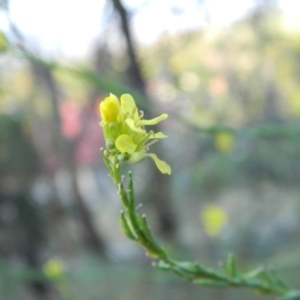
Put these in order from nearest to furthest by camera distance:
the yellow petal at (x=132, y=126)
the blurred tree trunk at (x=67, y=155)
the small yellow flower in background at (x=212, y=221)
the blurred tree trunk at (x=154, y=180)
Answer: the yellow petal at (x=132, y=126)
the blurred tree trunk at (x=154, y=180)
the small yellow flower in background at (x=212, y=221)
the blurred tree trunk at (x=67, y=155)

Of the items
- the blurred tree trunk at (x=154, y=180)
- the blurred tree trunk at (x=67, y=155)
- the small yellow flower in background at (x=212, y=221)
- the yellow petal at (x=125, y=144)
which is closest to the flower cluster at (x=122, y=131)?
the yellow petal at (x=125, y=144)

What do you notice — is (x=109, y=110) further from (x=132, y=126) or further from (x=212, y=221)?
(x=212, y=221)

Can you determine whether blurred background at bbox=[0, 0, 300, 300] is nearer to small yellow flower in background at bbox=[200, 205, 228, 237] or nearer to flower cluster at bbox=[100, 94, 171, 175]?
small yellow flower in background at bbox=[200, 205, 228, 237]

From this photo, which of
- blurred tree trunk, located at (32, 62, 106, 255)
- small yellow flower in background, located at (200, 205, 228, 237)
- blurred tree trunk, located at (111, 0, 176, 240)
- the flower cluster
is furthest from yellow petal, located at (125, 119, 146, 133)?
blurred tree trunk, located at (32, 62, 106, 255)

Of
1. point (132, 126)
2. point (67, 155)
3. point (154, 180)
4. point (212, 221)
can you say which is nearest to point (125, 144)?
point (132, 126)

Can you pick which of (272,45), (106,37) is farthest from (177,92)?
(272,45)

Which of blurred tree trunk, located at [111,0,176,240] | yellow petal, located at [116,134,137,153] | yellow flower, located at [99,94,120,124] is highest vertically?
blurred tree trunk, located at [111,0,176,240]

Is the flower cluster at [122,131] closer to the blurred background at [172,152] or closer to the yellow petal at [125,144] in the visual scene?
the yellow petal at [125,144]
